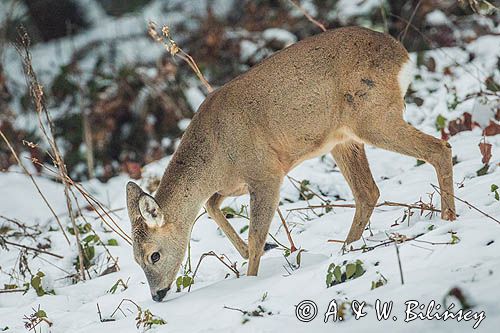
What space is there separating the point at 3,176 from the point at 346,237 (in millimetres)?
5951

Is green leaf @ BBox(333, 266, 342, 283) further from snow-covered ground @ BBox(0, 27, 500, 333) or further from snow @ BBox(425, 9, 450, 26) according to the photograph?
snow @ BBox(425, 9, 450, 26)

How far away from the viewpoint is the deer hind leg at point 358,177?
19.8 feet

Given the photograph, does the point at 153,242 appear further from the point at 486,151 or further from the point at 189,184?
the point at 486,151

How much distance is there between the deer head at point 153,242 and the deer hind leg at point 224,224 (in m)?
0.56

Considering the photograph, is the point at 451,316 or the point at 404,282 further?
the point at 404,282

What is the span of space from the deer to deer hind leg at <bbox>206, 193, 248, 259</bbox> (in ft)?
0.73

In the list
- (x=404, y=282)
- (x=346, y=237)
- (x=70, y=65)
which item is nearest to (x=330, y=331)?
(x=404, y=282)

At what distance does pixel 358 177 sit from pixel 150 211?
5.20 feet

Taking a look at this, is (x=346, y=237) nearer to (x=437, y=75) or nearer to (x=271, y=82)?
(x=271, y=82)

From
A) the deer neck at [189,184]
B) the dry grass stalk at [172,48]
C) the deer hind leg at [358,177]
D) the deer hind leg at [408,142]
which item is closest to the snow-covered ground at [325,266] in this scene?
the deer hind leg at [358,177]

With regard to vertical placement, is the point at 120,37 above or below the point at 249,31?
above

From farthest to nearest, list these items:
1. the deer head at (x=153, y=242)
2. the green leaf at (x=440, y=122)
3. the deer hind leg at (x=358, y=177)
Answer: the green leaf at (x=440, y=122)
the deer hind leg at (x=358, y=177)
the deer head at (x=153, y=242)

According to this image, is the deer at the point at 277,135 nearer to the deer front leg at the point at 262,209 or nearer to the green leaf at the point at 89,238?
the deer front leg at the point at 262,209

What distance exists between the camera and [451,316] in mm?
3615
